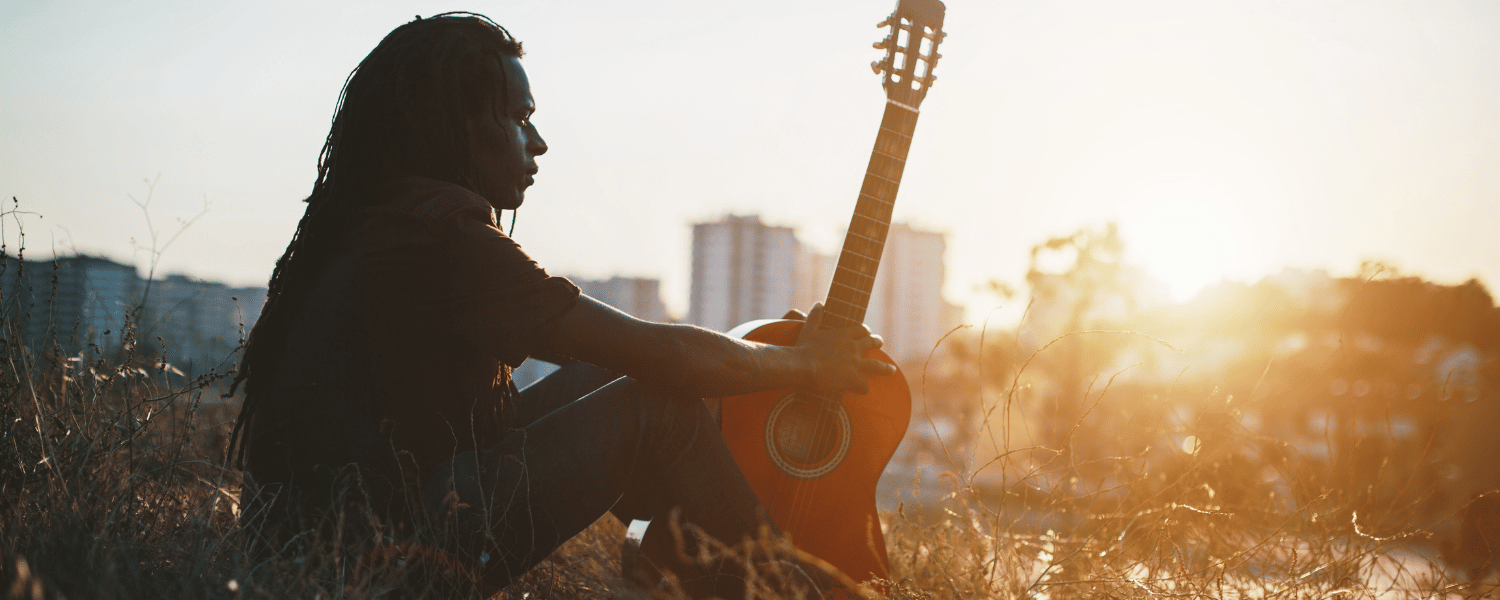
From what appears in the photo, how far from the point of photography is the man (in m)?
1.51

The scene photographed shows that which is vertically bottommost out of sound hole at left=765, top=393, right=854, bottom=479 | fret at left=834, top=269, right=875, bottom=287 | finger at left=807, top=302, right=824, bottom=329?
sound hole at left=765, top=393, right=854, bottom=479

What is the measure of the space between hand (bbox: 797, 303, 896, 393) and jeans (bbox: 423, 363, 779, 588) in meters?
0.39

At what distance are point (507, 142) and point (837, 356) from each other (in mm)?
1056

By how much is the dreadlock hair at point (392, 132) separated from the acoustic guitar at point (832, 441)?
1001mm

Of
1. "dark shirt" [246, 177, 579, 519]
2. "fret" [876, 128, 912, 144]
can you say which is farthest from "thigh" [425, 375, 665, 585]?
"fret" [876, 128, 912, 144]

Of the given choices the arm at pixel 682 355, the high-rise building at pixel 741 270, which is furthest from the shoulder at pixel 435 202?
the high-rise building at pixel 741 270

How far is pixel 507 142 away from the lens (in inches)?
72.4

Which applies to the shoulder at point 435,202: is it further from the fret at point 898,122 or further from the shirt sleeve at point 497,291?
the fret at point 898,122

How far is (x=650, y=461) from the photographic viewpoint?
175 cm

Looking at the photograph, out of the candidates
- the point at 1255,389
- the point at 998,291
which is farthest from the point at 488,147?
the point at 998,291

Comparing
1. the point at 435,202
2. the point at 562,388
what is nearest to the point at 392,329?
the point at 435,202

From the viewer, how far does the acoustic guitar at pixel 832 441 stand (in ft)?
6.96

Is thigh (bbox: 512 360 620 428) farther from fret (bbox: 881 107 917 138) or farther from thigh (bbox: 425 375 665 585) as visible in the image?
fret (bbox: 881 107 917 138)

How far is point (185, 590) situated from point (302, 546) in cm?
23
